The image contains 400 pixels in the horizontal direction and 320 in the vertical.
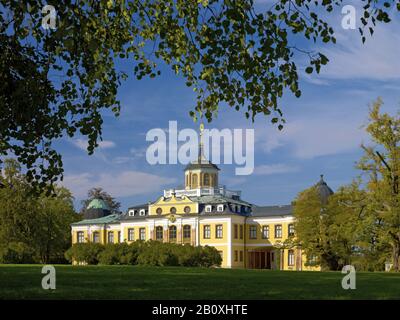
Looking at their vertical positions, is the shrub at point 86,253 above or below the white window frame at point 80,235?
below

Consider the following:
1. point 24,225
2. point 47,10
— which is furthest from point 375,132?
point 24,225

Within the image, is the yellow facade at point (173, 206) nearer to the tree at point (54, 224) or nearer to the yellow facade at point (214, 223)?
the yellow facade at point (214, 223)

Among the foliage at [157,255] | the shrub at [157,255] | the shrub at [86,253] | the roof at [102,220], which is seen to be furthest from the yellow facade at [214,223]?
the shrub at [157,255]

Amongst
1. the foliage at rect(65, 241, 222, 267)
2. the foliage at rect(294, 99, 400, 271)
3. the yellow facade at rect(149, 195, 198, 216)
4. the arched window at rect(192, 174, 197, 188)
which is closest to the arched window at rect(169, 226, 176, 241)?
the yellow facade at rect(149, 195, 198, 216)

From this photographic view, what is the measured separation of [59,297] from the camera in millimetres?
12406

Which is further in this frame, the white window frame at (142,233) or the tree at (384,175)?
the white window frame at (142,233)

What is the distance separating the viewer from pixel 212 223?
2835 inches

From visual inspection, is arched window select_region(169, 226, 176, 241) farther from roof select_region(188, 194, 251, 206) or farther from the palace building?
roof select_region(188, 194, 251, 206)

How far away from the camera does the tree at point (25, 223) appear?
186 feet

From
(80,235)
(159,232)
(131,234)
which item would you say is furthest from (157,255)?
(80,235)

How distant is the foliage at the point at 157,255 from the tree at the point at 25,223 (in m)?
7.42

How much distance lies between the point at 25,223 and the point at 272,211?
27.1m

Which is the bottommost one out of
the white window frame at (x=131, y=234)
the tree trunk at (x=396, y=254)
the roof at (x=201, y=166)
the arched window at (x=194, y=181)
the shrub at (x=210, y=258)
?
the shrub at (x=210, y=258)
